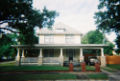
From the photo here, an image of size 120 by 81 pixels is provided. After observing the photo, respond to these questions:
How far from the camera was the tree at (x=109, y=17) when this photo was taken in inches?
540

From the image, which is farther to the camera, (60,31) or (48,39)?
(60,31)

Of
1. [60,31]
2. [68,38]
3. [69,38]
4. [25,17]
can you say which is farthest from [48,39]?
[25,17]

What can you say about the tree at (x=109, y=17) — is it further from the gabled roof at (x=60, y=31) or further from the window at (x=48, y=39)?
the window at (x=48, y=39)

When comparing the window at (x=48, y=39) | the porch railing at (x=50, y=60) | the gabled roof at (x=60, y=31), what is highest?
the gabled roof at (x=60, y=31)

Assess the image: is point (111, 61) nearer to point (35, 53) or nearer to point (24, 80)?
point (35, 53)

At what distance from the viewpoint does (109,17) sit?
49.2 feet

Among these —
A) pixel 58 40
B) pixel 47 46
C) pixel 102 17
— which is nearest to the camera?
pixel 102 17

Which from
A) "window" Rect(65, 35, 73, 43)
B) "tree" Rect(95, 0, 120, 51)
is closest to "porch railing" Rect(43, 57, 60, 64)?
"window" Rect(65, 35, 73, 43)

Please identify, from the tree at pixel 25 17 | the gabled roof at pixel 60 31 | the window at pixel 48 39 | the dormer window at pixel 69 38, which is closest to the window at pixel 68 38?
the dormer window at pixel 69 38

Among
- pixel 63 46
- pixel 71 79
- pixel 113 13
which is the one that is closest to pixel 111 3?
A: pixel 113 13

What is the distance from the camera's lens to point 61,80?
7359mm

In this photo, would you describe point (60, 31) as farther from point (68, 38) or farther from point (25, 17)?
point (25, 17)

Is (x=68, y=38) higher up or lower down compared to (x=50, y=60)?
higher up

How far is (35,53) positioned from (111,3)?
58.1 ft
